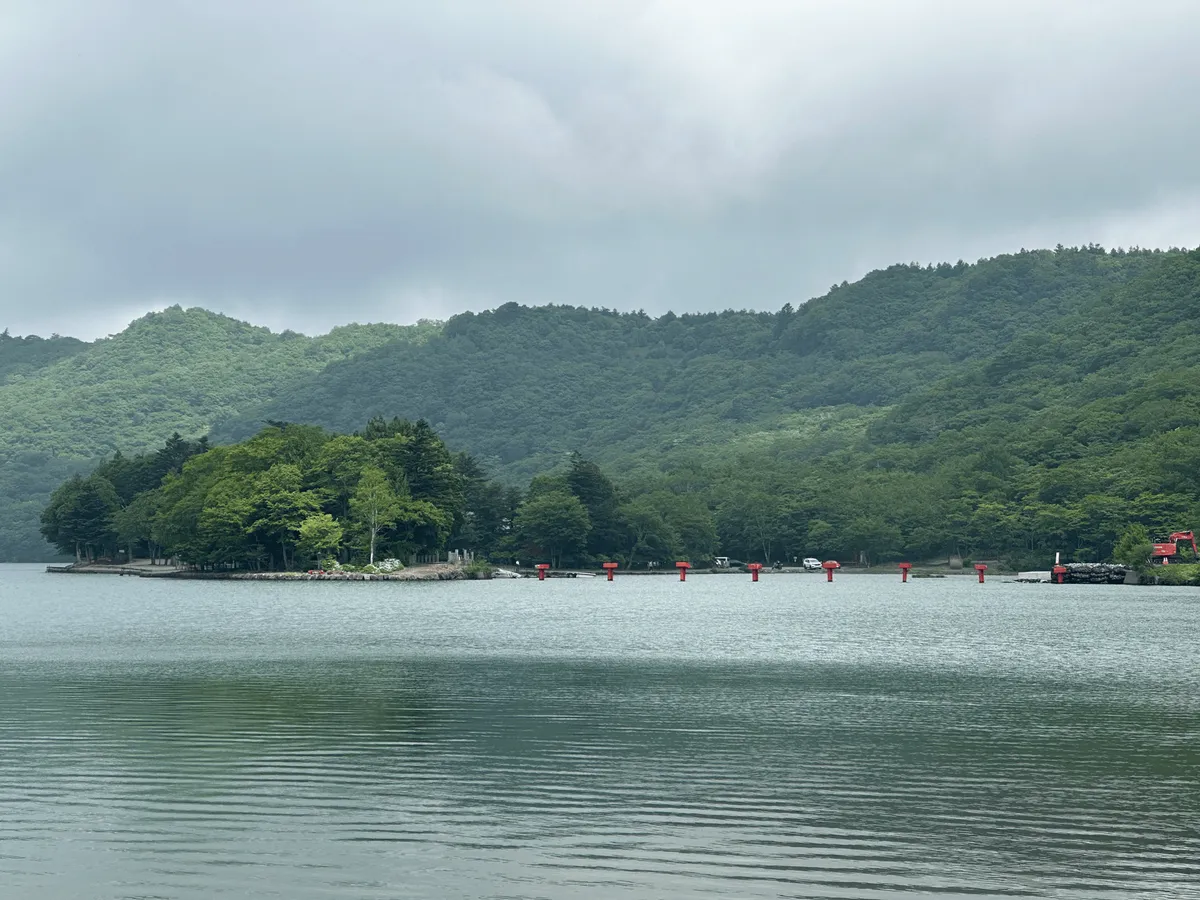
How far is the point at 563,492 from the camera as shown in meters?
190

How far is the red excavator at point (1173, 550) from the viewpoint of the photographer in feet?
469

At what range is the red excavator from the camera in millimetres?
142875

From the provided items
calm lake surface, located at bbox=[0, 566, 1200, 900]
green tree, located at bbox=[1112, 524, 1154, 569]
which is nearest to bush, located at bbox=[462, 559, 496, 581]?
green tree, located at bbox=[1112, 524, 1154, 569]

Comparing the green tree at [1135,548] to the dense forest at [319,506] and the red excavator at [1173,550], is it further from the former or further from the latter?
the dense forest at [319,506]

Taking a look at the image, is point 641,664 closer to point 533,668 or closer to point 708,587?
point 533,668

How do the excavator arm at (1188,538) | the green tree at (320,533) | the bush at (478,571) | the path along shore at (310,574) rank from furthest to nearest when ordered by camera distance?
the bush at (478,571) → the excavator arm at (1188,538) → the path along shore at (310,574) → the green tree at (320,533)

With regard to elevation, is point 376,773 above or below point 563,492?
below

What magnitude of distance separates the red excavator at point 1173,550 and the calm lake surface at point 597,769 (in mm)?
88164

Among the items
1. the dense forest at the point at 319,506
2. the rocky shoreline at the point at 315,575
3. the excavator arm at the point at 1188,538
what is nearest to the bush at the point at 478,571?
the rocky shoreline at the point at 315,575

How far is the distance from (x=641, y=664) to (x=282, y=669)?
13489mm

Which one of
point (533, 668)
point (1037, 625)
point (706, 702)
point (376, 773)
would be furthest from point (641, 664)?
point (1037, 625)

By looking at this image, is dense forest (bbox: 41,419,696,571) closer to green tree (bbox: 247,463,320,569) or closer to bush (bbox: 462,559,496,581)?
green tree (bbox: 247,463,320,569)

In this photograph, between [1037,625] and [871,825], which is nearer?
[871,825]

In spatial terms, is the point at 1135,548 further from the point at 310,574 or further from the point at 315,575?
the point at 310,574
